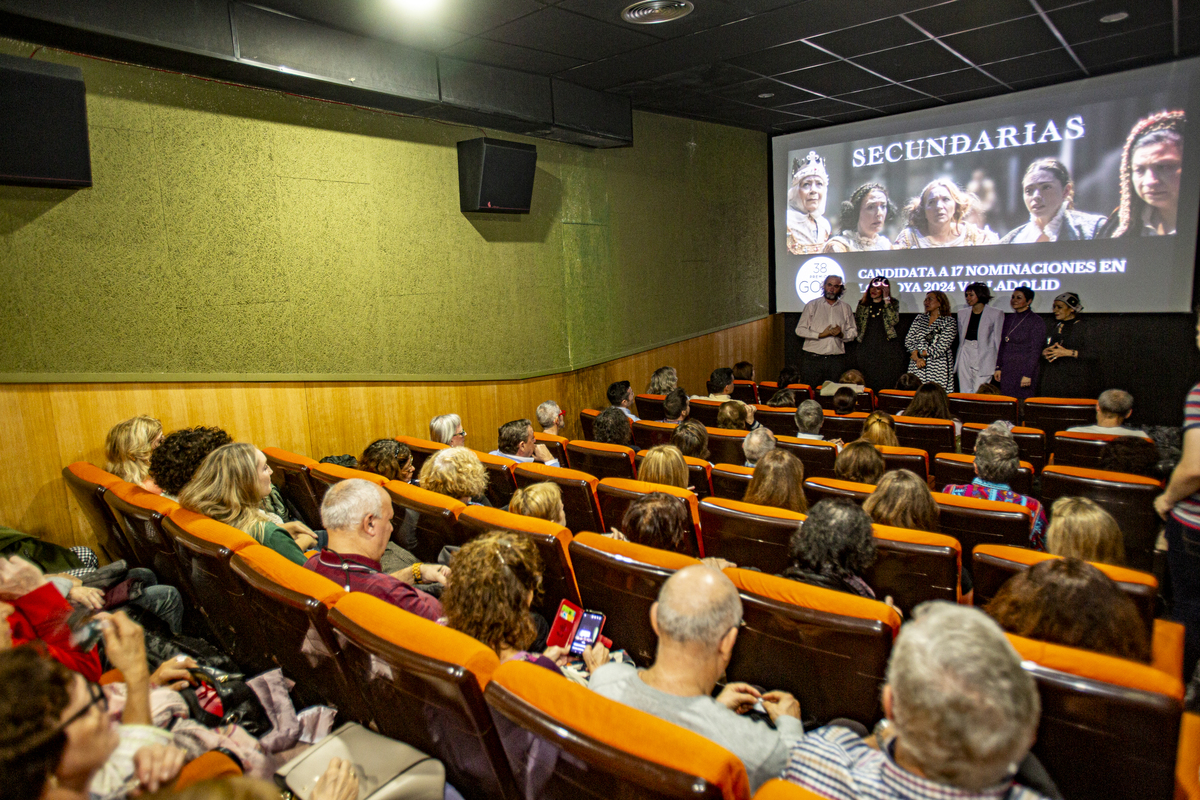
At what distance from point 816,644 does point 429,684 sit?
0.95 metres

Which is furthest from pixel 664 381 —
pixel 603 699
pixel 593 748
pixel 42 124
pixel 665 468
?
pixel 593 748

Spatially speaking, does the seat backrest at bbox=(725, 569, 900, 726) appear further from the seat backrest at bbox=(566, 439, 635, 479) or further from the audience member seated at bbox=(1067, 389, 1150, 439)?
the audience member seated at bbox=(1067, 389, 1150, 439)

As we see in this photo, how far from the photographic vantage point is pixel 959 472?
11.9ft

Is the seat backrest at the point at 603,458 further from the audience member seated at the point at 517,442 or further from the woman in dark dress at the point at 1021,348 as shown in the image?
the woman in dark dress at the point at 1021,348

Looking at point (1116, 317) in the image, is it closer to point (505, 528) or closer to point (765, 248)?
point (765, 248)

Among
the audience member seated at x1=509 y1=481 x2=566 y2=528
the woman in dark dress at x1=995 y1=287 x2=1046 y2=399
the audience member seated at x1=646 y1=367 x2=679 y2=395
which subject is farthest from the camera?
the woman in dark dress at x1=995 y1=287 x2=1046 y2=399

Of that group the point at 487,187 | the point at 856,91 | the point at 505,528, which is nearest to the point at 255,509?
the point at 505,528

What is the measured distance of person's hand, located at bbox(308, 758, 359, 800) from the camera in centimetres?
136

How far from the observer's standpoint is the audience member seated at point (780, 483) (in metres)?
2.92

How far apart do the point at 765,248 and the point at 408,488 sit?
325 inches

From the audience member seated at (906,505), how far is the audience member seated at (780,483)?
0.34 metres

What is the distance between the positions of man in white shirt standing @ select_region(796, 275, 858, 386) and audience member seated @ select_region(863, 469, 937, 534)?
6283 mm

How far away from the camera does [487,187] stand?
5594mm

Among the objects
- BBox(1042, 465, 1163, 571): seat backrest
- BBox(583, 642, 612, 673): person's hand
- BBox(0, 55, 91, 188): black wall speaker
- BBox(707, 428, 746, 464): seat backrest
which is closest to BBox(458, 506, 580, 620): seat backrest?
BBox(583, 642, 612, 673): person's hand
